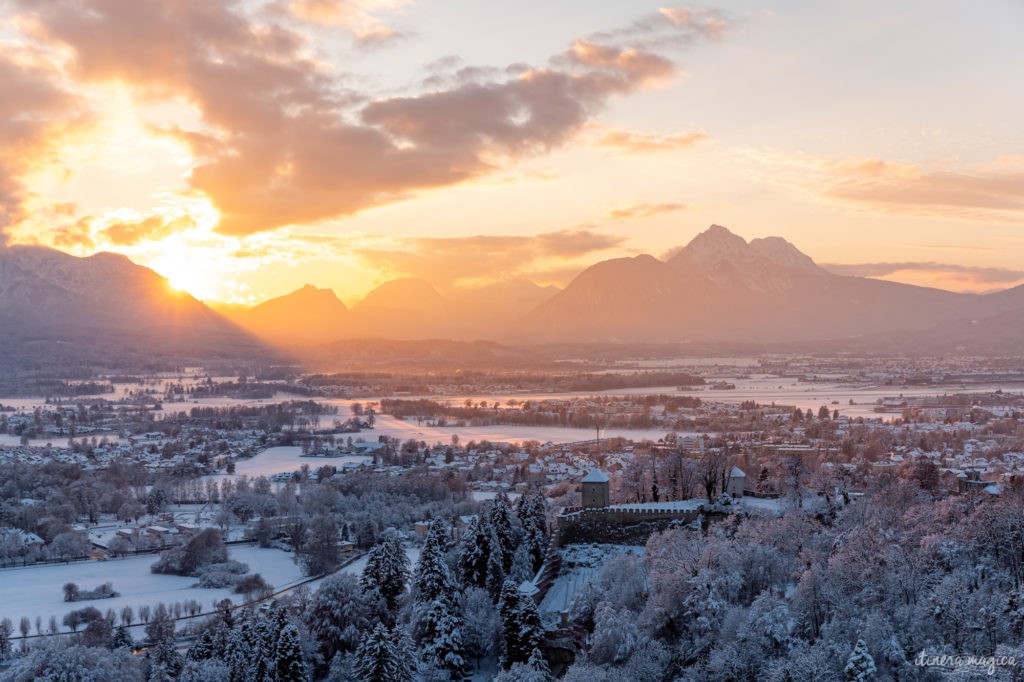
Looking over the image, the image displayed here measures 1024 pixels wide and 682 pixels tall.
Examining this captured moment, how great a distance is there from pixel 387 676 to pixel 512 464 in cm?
3975

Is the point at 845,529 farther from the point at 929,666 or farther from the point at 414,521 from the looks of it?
the point at 414,521

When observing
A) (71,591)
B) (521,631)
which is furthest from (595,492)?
(71,591)

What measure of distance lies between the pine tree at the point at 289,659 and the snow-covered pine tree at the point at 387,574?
174 inches

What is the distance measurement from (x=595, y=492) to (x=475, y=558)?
500cm

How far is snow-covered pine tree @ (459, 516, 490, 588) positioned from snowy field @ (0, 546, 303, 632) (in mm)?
12405

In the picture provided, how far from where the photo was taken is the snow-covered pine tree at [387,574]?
27.5 m

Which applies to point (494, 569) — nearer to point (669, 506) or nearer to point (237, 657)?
point (669, 506)

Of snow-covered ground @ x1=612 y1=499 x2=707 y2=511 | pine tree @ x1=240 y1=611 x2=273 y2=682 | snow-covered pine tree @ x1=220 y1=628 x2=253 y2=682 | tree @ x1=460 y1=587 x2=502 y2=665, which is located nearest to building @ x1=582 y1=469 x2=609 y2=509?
snow-covered ground @ x1=612 y1=499 x2=707 y2=511

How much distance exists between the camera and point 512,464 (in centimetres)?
6056

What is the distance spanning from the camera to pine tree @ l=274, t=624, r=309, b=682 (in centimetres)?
2241

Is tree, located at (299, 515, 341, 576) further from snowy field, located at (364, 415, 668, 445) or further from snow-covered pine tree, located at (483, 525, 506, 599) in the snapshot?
snowy field, located at (364, 415, 668, 445)

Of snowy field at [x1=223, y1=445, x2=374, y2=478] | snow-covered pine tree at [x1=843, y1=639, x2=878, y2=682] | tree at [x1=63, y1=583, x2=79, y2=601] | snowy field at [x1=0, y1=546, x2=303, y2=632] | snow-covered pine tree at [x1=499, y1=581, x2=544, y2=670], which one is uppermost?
snow-covered pine tree at [x1=843, y1=639, x2=878, y2=682]

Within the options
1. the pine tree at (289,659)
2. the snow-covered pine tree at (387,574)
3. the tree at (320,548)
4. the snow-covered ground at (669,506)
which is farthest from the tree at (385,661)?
the tree at (320,548)

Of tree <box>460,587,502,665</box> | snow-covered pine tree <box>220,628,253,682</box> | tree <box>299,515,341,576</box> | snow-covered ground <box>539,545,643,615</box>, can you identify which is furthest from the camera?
tree <box>299,515,341,576</box>
